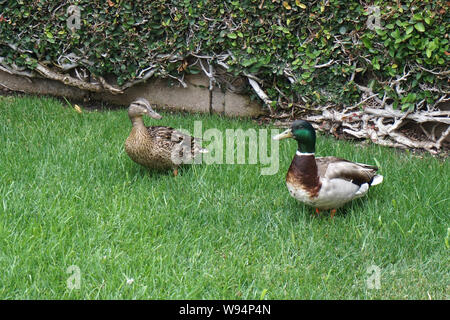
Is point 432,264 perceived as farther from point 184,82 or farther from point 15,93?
point 15,93

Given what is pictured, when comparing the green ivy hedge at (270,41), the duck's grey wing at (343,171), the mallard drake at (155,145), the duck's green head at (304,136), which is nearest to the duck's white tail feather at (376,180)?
the duck's grey wing at (343,171)

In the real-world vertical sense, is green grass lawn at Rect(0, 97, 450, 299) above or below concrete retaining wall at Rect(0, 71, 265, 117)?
below

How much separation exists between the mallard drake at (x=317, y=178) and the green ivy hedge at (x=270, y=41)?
187 cm

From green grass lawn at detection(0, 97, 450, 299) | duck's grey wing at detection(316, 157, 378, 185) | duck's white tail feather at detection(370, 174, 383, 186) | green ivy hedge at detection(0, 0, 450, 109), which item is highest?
green ivy hedge at detection(0, 0, 450, 109)

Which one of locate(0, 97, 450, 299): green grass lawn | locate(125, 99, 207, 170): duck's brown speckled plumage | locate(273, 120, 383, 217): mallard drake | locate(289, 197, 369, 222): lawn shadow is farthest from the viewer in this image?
locate(125, 99, 207, 170): duck's brown speckled plumage

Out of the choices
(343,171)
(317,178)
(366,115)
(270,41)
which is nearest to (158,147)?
(317,178)

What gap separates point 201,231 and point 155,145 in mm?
1084

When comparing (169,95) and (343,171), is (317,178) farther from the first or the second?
(169,95)

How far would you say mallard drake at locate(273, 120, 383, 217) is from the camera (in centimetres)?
385

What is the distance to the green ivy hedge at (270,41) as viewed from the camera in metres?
5.37

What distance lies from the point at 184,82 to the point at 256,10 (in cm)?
124

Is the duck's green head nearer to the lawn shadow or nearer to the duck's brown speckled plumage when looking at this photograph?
the lawn shadow

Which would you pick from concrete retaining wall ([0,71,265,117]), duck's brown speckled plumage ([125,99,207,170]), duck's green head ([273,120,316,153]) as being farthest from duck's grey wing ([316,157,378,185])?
concrete retaining wall ([0,71,265,117])

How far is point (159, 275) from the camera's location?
319cm
